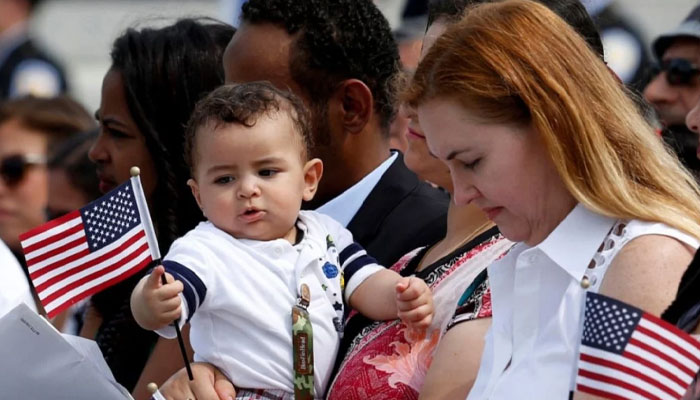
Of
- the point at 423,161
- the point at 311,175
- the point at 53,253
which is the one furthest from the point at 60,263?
the point at 423,161

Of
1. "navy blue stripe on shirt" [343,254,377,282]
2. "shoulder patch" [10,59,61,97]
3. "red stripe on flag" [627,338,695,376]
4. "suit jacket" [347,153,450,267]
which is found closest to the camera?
"red stripe on flag" [627,338,695,376]

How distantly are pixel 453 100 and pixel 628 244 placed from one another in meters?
0.50

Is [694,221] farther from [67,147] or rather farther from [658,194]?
[67,147]

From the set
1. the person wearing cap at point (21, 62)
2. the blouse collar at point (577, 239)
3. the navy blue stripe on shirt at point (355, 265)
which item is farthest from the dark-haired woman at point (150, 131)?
the person wearing cap at point (21, 62)

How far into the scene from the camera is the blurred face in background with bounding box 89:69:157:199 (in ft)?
17.0

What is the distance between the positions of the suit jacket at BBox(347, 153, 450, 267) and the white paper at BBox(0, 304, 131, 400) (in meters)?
1.08

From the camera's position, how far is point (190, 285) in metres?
3.81

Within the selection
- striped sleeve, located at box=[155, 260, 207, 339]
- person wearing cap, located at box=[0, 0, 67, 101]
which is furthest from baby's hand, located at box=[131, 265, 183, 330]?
person wearing cap, located at box=[0, 0, 67, 101]

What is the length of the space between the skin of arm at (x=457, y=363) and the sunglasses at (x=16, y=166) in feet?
12.3

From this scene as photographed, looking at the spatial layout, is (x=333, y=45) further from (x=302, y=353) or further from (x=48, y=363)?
(x=48, y=363)

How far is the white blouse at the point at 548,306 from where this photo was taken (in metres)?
3.06

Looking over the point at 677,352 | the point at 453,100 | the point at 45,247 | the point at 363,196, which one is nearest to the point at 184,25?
the point at 363,196

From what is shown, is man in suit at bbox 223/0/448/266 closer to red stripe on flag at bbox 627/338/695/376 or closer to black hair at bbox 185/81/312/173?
black hair at bbox 185/81/312/173

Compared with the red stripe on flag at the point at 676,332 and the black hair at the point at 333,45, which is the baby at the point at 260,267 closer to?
the black hair at the point at 333,45
